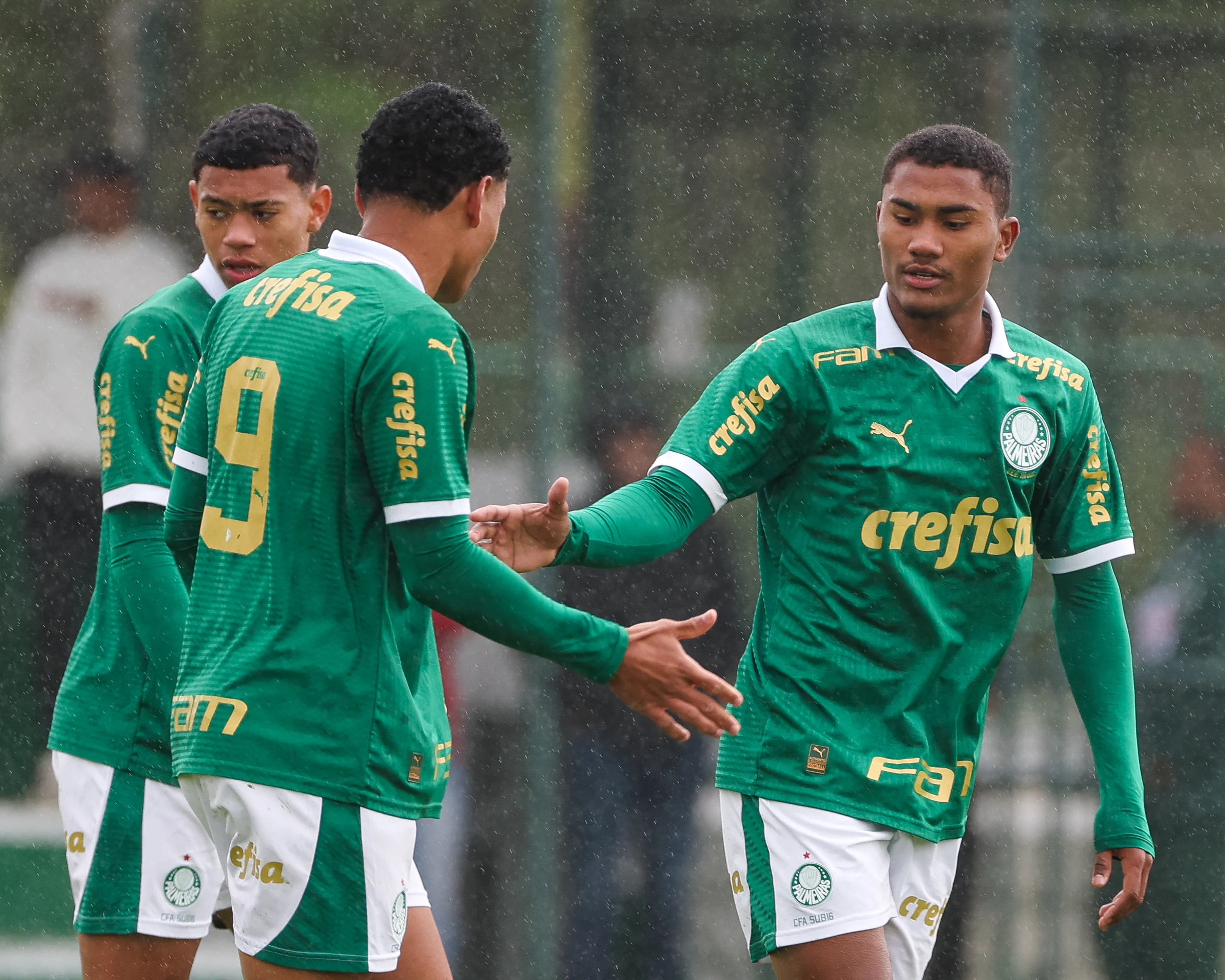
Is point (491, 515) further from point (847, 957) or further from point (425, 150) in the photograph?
point (847, 957)

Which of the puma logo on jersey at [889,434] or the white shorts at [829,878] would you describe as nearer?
the white shorts at [829,878]

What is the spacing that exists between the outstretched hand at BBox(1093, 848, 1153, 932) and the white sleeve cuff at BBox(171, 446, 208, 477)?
6.26ft

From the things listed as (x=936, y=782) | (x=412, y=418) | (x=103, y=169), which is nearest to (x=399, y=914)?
(x=412, y=418)

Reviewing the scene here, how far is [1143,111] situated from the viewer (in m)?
6.01

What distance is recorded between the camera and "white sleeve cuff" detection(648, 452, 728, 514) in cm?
326

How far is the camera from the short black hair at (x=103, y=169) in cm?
583

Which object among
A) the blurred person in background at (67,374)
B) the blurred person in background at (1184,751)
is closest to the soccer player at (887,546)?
the blurred person in background at (1184,751)

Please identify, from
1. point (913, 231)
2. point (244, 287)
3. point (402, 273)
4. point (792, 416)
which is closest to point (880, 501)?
point (792, 416)

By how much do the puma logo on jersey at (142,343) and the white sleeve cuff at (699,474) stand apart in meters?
1.04

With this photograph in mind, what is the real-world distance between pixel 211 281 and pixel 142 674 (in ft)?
2.77

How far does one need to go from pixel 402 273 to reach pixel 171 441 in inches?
35.2

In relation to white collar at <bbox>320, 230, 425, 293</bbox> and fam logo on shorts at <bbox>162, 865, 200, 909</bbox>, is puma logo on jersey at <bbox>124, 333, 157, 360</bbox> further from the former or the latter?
fam logo on shorts at <bbox>162, 865, 200, 909</bbox>

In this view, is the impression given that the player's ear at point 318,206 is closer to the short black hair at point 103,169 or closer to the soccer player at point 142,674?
the soccer player at point 142,674

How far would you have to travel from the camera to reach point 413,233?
8.99 ft
